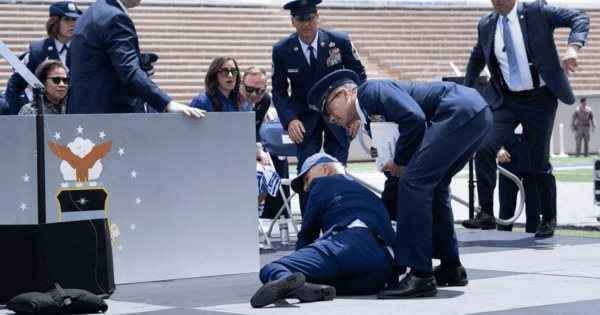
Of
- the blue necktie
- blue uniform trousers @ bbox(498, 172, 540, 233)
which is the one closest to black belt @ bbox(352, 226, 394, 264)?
the blue necktie

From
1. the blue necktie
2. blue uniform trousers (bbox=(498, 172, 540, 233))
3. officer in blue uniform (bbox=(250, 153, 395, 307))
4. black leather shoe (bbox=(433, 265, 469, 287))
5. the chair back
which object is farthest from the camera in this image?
blue uniform trousers (bbox=(498, 172, 540, 233))

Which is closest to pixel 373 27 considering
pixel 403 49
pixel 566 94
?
pixel 403 49

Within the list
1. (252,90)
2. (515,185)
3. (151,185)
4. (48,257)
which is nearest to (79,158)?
(151,185)

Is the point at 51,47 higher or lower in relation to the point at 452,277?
higher

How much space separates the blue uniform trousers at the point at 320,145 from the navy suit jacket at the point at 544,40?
1.30 metres

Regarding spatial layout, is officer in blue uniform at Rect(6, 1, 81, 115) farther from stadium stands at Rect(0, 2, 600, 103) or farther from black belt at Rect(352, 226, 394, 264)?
stadium stands at Rect(0, 2, 600, 103)

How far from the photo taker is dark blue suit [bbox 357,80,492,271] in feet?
21.5

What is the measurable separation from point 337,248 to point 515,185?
192 inches

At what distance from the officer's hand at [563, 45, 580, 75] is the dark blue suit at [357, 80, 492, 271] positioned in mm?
2662

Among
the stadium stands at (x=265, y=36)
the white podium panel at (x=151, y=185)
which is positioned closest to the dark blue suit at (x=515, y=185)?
the white podium panel at (x=151, y=185)

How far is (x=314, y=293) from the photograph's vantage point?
6.33 meters

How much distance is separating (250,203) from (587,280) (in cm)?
211

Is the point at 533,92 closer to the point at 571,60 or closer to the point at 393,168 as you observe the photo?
the point at 571,60

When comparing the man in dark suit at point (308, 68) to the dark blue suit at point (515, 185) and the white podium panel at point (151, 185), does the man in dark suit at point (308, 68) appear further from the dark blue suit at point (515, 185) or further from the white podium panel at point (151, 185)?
the dark blue suit at point (515, 185)
